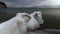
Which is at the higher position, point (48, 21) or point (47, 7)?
point (47, 7)

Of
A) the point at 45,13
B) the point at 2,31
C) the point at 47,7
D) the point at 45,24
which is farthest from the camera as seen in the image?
the point at 47,7

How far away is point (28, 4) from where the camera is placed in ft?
6.98

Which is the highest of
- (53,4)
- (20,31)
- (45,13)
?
(53,4)

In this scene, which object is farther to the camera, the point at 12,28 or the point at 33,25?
the point at 33,25

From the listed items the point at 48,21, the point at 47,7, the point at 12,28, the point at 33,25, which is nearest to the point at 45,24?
the point at 48,21

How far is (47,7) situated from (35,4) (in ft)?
0.70

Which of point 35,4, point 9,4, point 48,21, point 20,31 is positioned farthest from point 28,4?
point 20,31

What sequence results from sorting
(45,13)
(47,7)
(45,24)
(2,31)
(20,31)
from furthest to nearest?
(47,7)
(45,13)
(45,24)
(20,31)
(2,31)

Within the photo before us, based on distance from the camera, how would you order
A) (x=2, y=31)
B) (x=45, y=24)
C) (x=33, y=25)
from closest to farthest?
1. (x=2, y=31)
2. (x=33, y=25)
3. (x=45, y=24)

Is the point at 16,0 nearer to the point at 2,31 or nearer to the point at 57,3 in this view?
the point at 57,3

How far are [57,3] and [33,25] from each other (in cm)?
99

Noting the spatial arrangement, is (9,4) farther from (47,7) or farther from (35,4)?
(47,7)

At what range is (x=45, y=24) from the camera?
1479 millimetres

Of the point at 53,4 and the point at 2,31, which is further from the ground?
the point at 53,4
